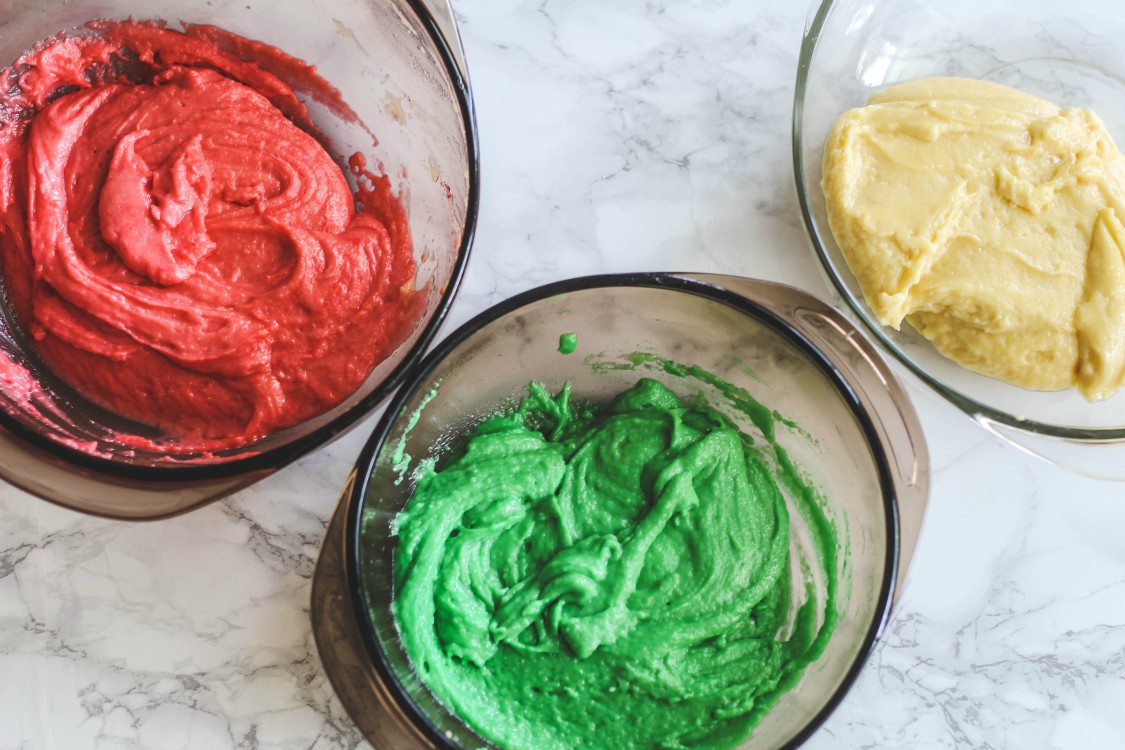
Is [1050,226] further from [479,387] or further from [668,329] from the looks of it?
[479,387]

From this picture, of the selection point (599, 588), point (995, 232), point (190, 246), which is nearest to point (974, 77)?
point (995, 232)

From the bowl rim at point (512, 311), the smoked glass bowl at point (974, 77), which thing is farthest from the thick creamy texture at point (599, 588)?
the smoked glass bowl at point (974, 77)

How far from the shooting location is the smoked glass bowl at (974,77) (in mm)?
1569

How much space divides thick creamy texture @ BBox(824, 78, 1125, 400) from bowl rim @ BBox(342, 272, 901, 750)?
0.26m

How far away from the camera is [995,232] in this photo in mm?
1528

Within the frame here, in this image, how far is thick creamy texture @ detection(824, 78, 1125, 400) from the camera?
1.51 meters

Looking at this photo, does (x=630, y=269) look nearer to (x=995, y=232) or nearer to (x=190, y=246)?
(x=995, y=232)

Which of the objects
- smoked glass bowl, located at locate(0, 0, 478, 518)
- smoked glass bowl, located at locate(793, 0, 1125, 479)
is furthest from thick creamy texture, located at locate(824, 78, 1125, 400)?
smoked glass bowl, located at locate(0, 0, 478, 518)

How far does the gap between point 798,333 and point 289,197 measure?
0.93 meters

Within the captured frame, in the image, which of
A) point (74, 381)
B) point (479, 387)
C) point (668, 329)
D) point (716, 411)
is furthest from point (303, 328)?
point (716, 411)

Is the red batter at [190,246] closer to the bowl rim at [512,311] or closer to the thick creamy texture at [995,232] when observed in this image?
the bowl rim at [512,311]

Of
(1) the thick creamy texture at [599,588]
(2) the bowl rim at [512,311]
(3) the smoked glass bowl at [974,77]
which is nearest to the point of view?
(2) the bowl rim at [512,311]

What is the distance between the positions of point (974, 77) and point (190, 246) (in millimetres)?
1594

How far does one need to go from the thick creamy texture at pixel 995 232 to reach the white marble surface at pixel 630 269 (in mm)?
206
